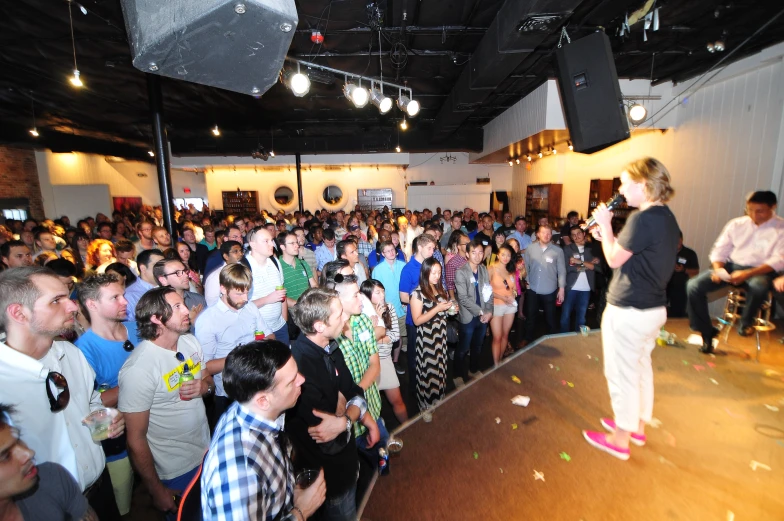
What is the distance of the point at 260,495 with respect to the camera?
3.61 ft

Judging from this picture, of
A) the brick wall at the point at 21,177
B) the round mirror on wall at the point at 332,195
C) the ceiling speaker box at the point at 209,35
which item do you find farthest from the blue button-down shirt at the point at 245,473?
the brick wall at the point at 21,177

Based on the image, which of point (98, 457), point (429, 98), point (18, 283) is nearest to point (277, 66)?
point (18, 283)

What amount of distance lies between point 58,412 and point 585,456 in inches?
109

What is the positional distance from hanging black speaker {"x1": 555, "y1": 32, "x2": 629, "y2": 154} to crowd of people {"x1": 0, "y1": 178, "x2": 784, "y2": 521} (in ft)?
4.66

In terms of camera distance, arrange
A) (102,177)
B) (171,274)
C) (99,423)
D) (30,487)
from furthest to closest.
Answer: (102,177), (171,274), (99,423), (30,487)

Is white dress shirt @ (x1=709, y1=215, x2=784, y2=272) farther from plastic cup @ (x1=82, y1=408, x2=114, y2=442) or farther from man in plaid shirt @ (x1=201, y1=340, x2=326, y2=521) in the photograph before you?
plastic cup @ (x1=82, y1=408, x2=114, y2=442)

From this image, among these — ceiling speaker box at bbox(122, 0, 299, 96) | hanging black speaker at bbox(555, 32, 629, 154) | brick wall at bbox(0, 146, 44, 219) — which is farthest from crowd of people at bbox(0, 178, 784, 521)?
brick wall at bbox(0, 146, 44, 219)

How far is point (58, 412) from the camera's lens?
1.51 meters

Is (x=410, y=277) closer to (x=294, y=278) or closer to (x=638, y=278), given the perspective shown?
(x=294, y=278)

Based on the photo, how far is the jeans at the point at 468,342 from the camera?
364 cm

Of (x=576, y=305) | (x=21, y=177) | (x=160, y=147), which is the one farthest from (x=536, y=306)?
(x=21, y=177)

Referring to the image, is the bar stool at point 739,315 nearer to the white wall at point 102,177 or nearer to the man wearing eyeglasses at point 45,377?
the man wearing eyeglasses at point 45,377

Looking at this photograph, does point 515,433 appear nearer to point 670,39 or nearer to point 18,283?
point 18,283

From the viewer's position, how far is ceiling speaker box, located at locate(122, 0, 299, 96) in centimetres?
106
